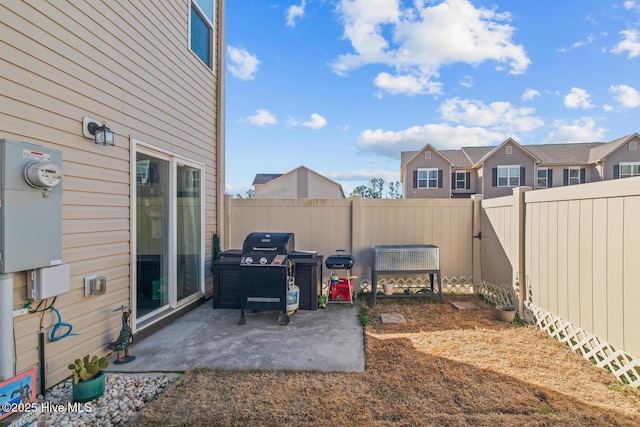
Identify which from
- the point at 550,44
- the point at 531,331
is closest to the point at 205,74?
the point at 531,331

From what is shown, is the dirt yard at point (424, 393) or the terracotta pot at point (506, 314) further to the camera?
the terracotta pot at point (506, 314)

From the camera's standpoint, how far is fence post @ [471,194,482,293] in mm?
5539

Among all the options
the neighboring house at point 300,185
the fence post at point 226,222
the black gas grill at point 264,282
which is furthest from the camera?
the neighboring house at point 300,185

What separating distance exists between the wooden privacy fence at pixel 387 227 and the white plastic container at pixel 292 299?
140 cm

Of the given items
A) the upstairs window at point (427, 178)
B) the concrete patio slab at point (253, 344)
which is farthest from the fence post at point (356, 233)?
the upstairs window at point (427, 178)

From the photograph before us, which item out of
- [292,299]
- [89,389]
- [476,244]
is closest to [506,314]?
[476,244]

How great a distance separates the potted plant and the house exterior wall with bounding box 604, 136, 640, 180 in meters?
23.9

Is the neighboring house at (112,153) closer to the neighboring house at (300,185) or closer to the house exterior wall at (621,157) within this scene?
the neighboring house at (300,185)

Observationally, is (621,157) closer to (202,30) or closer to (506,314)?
(506,314)

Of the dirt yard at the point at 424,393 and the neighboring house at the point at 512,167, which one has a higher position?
the neighboring house at the point at 512,167

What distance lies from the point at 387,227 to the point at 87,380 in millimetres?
4475

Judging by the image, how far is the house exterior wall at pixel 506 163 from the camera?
17.9 m

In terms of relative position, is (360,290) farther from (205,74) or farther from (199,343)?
(205,74)

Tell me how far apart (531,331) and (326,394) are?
8.93ft
